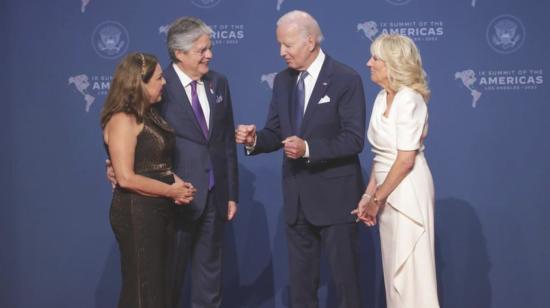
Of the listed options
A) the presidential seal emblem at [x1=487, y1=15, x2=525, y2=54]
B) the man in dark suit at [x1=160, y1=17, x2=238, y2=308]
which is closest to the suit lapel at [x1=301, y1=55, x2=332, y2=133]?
the man in dark suit at [x1=160, y1=17, x2=238, y2=308]

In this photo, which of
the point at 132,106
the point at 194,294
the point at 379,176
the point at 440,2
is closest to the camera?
the point at 132,106

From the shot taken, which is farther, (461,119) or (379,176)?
(461,119)

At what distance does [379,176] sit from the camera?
322 centimetres

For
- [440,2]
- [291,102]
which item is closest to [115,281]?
[291,102]

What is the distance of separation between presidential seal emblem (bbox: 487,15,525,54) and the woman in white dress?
1415 mm

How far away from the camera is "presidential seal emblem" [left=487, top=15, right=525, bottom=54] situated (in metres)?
4.31

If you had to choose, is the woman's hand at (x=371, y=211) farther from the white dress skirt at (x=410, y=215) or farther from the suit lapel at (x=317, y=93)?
the suit lapel at (x=317, y=93)

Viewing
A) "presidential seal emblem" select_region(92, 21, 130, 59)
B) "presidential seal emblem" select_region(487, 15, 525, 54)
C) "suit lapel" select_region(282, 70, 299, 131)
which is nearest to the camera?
"suit lapel" select_region(282, 70, 299, 131)

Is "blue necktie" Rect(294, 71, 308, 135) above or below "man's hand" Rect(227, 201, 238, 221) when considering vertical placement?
above

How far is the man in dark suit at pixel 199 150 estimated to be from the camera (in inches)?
131

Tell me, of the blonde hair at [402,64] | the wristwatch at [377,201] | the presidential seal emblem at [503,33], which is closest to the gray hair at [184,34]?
the blonde hair at [402,64]

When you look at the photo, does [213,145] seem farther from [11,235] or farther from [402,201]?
[11,235]

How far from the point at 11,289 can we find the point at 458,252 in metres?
2.90

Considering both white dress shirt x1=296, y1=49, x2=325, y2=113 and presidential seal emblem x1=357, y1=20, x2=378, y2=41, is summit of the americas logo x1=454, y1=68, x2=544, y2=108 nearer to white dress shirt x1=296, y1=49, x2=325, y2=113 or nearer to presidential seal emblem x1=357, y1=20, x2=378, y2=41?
presidential seal emblem x1=357, y1=20, x2=378, y2=41
